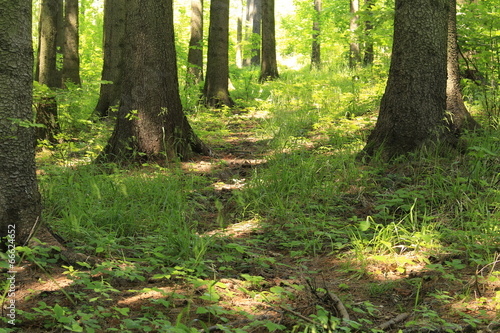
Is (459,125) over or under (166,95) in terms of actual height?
under

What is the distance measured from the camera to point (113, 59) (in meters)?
9.43

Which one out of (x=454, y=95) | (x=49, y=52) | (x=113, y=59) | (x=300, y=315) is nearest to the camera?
(x=300, y=315)

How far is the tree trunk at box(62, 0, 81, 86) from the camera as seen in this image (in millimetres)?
10289

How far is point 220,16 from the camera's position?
10320 millimetres

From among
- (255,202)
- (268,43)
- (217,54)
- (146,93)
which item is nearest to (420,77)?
(255,202)

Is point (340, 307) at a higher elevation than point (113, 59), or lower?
lower

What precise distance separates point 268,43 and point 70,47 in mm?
6335

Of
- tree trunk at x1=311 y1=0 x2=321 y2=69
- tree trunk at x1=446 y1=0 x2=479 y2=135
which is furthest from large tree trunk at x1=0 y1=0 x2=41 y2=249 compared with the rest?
tree trunk at x1=311 y1=0 x2=321 y2=69

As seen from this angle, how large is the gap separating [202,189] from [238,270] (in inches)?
78.8

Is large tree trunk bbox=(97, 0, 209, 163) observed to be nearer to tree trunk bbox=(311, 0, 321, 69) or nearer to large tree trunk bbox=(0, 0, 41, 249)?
large tree trunk bbox=(0, 0, 41, 249)

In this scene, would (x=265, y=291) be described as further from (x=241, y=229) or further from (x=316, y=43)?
(x=316, y=43)

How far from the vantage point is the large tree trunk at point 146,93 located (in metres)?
5.96

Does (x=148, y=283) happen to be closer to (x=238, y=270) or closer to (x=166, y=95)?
(x=238, y=270)

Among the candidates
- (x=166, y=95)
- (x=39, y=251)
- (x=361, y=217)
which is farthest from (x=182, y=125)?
(x=39, y=251)
